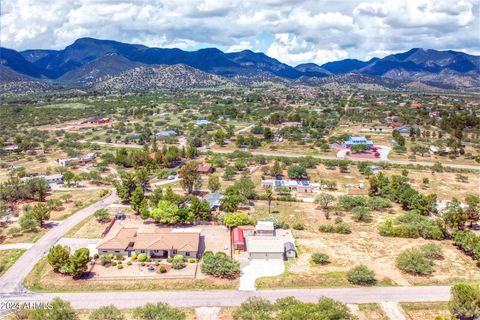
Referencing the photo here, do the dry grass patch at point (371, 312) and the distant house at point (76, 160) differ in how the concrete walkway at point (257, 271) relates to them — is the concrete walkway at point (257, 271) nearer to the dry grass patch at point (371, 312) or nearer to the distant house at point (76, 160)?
the dry grass patch at point (371, 312)

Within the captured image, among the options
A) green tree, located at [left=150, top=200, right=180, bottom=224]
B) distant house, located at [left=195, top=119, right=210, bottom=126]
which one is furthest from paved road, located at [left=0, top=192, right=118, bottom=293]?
distant house, located at [left=195, top=119, right=210, bottom=126]

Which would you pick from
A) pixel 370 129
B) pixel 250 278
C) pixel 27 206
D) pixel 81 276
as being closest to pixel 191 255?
pixel 250 278

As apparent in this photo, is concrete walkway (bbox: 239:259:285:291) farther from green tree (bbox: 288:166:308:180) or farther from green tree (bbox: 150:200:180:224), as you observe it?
green tree (bbox: 288:166:308:180)

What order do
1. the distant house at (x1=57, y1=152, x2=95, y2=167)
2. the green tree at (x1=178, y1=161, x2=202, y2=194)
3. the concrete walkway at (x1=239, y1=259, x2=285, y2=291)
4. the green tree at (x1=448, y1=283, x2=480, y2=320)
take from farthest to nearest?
the distant house at (x1=57, y1=152, x2=95, y2=167), the green tree at (x1=178, y1=161, x2=202, y2=194), the concrete walkway at (x1=239, y1=259, x2=285, y2=291), the green tree at (x1=448, y1=283, x2=480, y2=320)

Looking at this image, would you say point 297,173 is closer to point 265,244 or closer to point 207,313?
point 265,244

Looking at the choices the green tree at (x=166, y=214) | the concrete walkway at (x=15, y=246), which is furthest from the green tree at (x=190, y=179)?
the concrete walkway at (x=15, y=246)

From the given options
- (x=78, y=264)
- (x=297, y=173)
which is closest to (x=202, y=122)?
(x=297, y=173)
